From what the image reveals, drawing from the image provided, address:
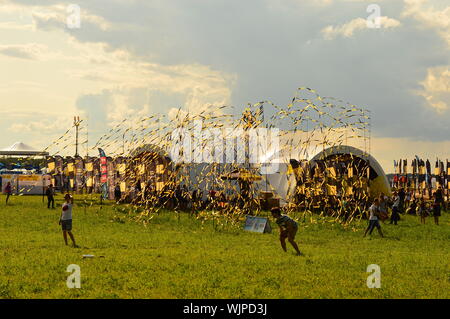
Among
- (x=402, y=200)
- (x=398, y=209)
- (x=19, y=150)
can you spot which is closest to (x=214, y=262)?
(x=398, y=209)

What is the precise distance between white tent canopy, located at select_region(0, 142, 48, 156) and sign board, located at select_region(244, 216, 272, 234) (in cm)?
6328

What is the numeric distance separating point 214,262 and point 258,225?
27.7 ft

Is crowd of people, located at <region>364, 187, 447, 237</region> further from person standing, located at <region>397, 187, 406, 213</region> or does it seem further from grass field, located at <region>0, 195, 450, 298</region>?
grass field, located at <region>0, 195, 450, 298</region>

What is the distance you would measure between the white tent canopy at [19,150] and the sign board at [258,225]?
63.3 m

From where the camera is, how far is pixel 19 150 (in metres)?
82.5

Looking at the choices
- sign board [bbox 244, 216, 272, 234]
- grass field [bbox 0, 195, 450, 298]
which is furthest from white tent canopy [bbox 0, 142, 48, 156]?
sign board [bbox 244, 216, 272, 234]

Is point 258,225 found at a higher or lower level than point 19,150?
lower

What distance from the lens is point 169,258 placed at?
15805 mm

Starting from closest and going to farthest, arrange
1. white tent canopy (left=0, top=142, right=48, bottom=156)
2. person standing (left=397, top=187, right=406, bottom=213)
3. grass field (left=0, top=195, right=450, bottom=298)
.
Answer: grass field (left=0, top=195, right=450, bottom=298), person standing (left=397, top=187, right=406, bottom=213), white tent canopy (left=0, top=142, right=48, bottom=156)

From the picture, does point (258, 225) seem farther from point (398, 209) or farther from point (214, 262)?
point (398, 209)

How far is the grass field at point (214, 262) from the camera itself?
458 inches

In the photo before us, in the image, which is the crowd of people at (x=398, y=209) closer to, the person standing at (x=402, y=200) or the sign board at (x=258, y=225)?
the person standing at (x=402, y=200)

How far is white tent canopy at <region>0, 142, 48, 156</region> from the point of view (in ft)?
267
